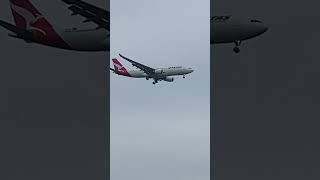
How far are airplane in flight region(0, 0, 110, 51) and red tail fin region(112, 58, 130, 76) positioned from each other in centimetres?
1019

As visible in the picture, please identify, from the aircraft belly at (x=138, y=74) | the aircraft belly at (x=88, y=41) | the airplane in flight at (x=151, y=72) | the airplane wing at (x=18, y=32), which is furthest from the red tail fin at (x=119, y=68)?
the airplane wing at (x=18, y=32)

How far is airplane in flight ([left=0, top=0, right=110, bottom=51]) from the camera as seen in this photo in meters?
35.5

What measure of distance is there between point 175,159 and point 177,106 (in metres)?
1.92

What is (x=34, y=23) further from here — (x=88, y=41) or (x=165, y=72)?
(x=165, y=72)

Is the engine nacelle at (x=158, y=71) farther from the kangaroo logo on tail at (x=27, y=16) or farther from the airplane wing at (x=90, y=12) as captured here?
the kangaroo logo on tail at (x=27, y=16)

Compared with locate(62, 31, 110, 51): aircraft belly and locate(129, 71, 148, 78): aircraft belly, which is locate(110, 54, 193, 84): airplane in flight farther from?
locate(62, 31, 110, 51): aircraft belly

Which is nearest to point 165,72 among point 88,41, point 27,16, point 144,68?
point 144,68

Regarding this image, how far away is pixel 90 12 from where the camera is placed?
3559cm

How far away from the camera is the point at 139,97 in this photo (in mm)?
23016
